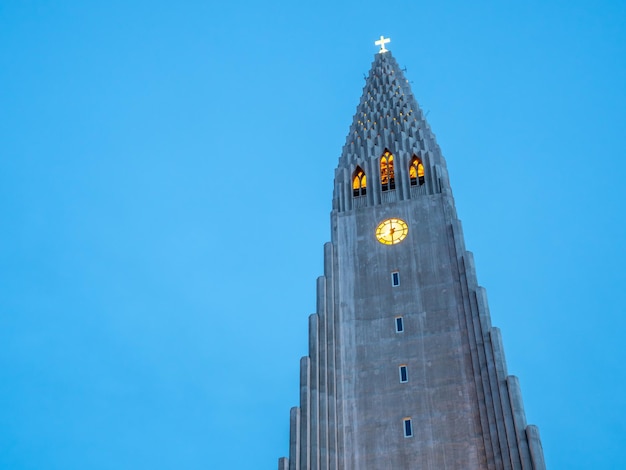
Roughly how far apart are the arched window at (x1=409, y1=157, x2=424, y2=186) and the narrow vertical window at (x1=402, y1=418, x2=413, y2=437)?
20098 mm

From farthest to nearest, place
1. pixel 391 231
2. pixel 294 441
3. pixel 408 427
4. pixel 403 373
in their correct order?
pixel 391 231 → pixel 403 373 → pixel 408 427 → pixel 294 441

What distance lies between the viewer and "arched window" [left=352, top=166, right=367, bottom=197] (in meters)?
60.9

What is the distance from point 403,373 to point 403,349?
66.5 inches

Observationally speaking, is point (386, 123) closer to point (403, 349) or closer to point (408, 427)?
point (403, 349)

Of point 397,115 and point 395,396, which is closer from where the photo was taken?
point 395,396

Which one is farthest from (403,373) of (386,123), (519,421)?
(386,123)

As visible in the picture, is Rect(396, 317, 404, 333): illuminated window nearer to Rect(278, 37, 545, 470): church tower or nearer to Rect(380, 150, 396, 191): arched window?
Rect(278, 37, 545, 470): church tower

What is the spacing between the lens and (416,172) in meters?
60.6

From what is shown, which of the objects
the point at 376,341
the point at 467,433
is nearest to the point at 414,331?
the point at 376,341

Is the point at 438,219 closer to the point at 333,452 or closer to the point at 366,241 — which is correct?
the point at 366,241

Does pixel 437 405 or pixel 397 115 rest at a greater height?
pixel 397 115

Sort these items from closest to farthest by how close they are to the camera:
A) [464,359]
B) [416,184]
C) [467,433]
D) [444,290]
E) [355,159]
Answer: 1. [467,433]
2. [464,359]
3. [444,290]
4. [416,184]
5. [355,159]

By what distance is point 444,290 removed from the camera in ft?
168

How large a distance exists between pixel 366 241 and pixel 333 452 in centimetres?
1667
